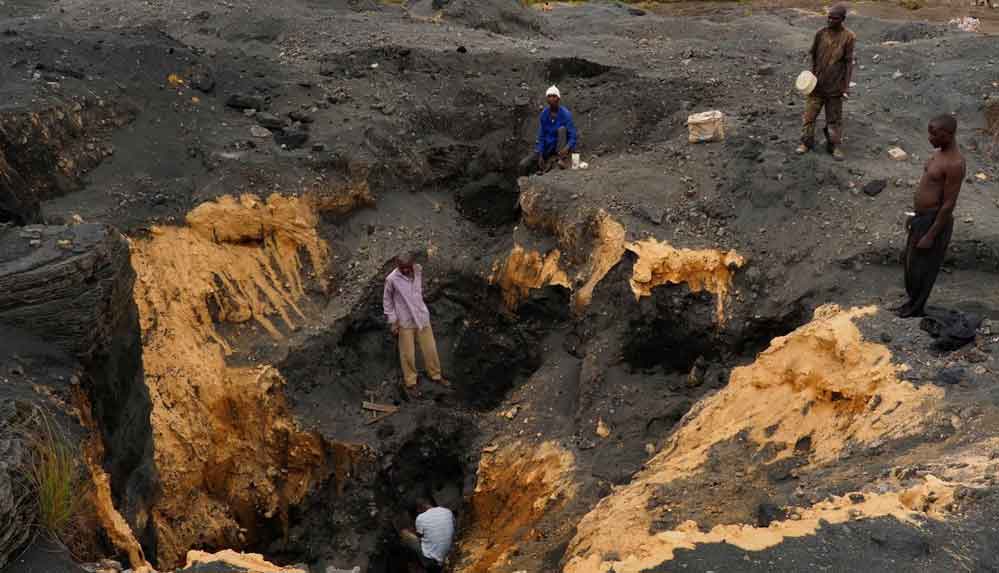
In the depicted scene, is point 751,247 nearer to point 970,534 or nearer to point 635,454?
point 635,454

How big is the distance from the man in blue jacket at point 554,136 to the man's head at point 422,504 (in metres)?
4.10

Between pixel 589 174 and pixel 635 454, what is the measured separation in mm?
3332

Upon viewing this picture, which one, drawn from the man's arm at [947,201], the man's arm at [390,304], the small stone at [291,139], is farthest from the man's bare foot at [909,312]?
the small stone at [291,139]

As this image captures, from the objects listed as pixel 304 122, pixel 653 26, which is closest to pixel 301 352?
pixel 304 122

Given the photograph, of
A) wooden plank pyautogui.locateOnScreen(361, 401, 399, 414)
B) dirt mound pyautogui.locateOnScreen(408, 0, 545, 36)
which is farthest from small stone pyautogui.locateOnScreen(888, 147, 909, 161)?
dirt mound pyautogui.locateOnScreen(408, 0, 545, 36)

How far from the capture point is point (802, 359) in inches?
245

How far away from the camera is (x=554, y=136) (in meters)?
9.57

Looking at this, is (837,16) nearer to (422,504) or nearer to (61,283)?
(422,504)

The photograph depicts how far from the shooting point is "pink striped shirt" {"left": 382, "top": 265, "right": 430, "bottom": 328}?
25.6 feet

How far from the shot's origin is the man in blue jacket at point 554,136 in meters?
9.41

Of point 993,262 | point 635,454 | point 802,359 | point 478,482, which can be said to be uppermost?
point 993,262

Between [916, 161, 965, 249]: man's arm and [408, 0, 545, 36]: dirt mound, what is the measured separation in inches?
391

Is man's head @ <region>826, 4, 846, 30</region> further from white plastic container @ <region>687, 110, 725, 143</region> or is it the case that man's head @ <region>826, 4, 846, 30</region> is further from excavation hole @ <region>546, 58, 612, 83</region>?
excavation hole @ <region>546, 58, 612, 83</region>

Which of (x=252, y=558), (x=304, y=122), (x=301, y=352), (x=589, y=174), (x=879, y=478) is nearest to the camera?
(x=879, y=478)
